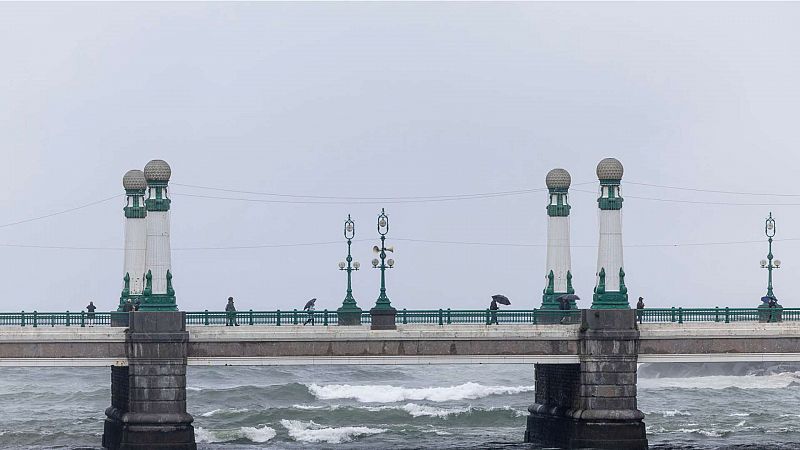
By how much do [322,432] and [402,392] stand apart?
3155 centimetres

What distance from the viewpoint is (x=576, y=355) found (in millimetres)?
63219

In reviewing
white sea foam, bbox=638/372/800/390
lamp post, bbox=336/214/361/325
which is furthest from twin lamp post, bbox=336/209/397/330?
white sea foam, bbox=638/372/800/390

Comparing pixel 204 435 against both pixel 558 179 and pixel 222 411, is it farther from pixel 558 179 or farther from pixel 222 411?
pixel 558 179

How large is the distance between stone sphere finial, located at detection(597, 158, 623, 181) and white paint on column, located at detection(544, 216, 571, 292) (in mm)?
6548

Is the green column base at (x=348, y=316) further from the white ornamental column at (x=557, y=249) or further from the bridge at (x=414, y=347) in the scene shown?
the white ornamental column at (x=557, y=249)

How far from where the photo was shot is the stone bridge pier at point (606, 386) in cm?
6188

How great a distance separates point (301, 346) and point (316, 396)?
49.9 metres

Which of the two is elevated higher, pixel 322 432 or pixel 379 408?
pixel 379 408

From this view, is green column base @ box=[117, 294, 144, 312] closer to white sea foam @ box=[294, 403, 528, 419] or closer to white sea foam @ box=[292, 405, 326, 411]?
white sea foam @ box=[294, 403, 528, 419]

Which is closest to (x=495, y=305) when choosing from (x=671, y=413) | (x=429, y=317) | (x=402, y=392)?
(x=429, y=317)

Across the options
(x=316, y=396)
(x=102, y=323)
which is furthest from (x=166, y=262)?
(x=316, y=396)

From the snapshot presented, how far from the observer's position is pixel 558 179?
70.8 m

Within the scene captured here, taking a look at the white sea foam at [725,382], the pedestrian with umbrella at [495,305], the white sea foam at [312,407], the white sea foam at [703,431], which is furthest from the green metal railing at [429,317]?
the white sea foam at [725,382]

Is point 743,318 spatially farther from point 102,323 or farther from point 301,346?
point 102,323
